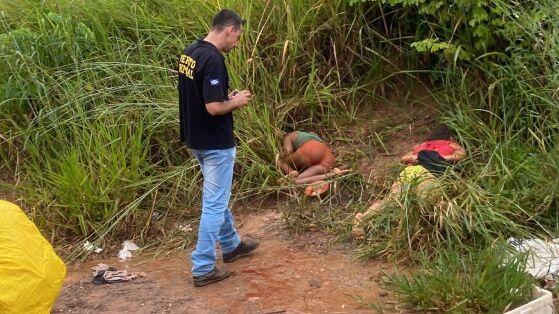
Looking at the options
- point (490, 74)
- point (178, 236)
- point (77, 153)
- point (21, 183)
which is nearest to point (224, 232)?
point (178, 236)

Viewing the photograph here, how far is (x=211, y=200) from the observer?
4539 millimetres

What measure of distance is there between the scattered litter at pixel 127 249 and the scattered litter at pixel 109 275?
0.26 m

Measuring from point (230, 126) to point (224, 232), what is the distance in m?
0.82

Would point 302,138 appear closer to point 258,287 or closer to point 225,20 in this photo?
point 258,287

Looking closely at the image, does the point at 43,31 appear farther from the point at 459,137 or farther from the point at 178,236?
the point at 459,137

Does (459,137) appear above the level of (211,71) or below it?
below

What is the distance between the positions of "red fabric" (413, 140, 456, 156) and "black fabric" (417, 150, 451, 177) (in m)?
0.12

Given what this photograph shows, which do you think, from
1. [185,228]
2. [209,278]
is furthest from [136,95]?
[209,278]

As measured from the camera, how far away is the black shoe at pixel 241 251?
502 centimetres

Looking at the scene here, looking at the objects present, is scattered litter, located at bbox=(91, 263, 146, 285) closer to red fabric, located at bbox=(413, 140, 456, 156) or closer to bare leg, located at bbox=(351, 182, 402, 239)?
bare leg, located at bbox=(351, 182, 402, 239)

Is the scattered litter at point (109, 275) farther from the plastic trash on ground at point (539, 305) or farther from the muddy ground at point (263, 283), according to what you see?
the plastic trash on ground at point (539, 305)

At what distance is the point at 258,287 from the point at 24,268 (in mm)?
1411

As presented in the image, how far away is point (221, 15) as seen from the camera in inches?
171

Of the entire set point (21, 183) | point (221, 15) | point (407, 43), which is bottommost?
point (21, 183)
